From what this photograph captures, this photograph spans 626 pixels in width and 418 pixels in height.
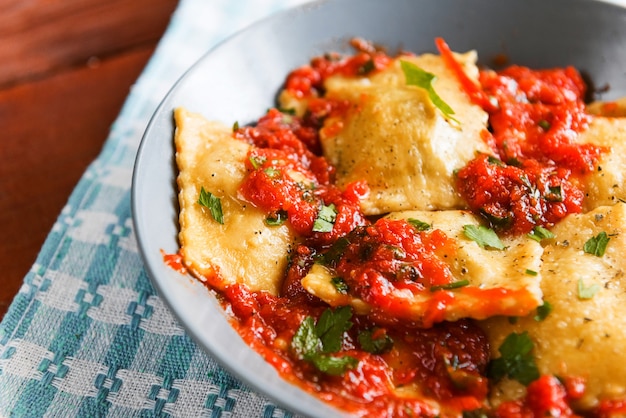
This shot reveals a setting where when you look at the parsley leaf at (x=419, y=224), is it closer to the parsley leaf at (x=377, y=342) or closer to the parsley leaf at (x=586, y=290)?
the parsley leaf at (x=377, y=342)

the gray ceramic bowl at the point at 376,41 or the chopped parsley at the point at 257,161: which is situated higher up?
the gray ceramic bowl at the point at 376,41

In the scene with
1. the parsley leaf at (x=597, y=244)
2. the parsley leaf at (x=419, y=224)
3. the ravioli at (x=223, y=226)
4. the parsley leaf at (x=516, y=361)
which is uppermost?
the parsley leaf at (x=597, y=244)

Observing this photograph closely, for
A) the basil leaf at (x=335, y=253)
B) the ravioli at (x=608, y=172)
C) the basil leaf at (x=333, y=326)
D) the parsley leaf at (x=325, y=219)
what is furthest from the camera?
the ravioli at (x=608, y=172)

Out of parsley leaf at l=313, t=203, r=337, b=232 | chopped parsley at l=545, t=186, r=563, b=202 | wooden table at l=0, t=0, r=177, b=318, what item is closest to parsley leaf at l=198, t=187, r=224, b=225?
parsley leaf at l=313, t=203, r=337, b=232

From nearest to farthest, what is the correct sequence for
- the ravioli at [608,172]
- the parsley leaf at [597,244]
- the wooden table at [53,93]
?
the parsley leaf at [597,244] < the ravioli at [608,172] < the wooden table at [53,93]

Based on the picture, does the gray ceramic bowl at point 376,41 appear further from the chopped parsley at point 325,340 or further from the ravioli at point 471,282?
the ravioli at point 471,282

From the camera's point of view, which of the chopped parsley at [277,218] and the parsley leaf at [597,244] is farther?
the chopped parsley at [277,218]

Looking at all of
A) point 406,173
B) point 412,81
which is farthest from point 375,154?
point 412,81

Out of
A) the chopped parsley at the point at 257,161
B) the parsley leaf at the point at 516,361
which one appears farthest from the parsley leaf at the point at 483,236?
the chopped parsley at the point at 257,161
